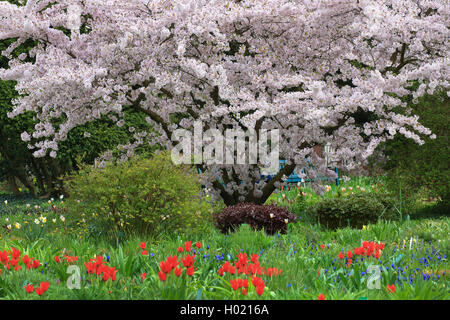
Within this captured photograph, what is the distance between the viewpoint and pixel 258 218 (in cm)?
779

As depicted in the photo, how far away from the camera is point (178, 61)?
314 inches

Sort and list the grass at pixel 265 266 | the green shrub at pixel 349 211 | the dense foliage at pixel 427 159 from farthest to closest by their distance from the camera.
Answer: the dense foliage at pixel 427 159 → the green shrub at pixel 349 211 → the grass at pixel 265 266

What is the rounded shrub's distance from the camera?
307 inches

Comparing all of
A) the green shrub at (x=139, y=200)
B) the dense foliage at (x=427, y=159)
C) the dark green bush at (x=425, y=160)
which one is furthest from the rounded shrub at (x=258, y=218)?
the dense foliage at (x=427, y=159)

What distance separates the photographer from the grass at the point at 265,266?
372 cm

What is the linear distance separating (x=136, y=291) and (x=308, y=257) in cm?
221

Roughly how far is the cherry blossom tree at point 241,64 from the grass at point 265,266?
1.83 metres

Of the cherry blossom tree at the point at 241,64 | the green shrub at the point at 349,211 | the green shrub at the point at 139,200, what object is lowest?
the green shrub at the point at 349,211

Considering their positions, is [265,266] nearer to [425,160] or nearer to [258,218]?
[258,218]

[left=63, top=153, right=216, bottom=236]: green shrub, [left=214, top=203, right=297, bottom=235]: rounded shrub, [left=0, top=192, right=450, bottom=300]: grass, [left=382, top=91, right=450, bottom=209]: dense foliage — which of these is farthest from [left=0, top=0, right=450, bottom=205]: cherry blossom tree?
[left=0, top=192, right=450, bottom=300]: grass

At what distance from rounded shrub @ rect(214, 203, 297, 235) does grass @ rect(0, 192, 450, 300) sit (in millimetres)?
360

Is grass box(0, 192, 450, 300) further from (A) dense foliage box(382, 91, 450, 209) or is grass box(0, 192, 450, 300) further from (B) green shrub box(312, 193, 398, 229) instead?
(A) dense foliage box(382, 91, 450, 209)

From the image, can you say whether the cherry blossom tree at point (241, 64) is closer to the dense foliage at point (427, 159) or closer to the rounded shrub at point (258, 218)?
the dense foliage at point (427, 159)

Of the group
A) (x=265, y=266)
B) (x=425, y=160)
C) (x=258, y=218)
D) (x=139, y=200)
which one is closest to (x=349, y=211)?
(x=258, y=218)
